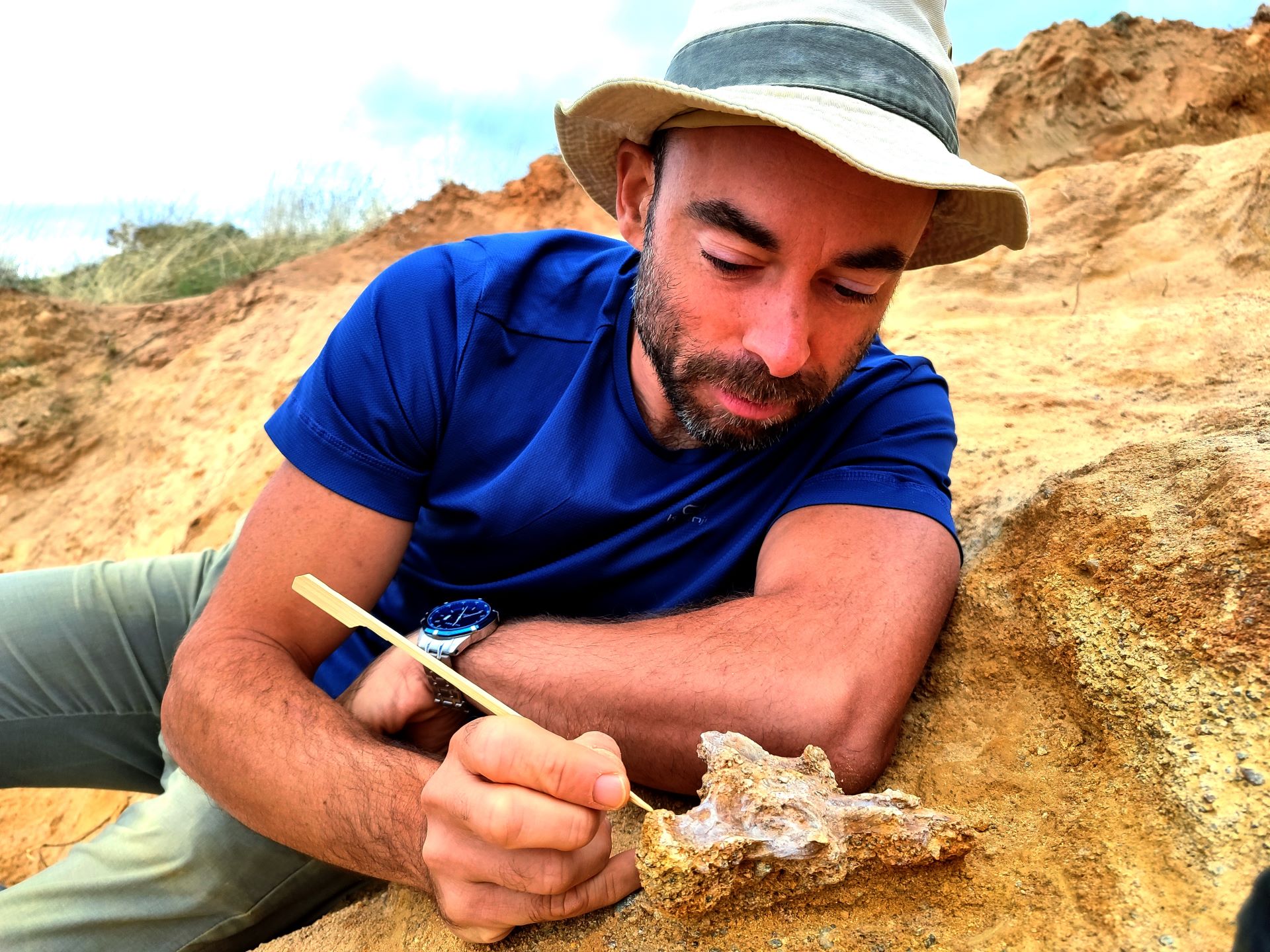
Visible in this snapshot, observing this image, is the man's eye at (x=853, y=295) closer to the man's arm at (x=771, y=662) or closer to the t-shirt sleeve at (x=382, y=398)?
the man's arm at (x=771, y=662)

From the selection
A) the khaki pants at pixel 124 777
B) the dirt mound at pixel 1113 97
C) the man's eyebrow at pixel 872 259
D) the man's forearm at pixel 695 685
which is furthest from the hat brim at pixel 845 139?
the dirt mound at pixel 1113 97

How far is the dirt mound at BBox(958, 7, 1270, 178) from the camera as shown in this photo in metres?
5.10

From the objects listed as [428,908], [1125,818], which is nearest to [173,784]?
[428,908]

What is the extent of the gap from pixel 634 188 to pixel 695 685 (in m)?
1.10

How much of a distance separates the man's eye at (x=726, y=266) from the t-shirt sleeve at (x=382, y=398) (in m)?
0.60

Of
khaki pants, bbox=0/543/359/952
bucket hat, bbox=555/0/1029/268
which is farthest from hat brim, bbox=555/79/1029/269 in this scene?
khaki pants, bbox=0/543/359/952

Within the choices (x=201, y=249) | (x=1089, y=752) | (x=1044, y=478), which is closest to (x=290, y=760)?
(x=1089, y=752)

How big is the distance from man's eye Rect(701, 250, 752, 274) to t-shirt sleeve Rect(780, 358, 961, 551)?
489mm

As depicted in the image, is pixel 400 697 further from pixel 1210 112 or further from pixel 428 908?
pixel 1210 112

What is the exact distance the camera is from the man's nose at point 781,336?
154 centimetres

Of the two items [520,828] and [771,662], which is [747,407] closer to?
[771,662]

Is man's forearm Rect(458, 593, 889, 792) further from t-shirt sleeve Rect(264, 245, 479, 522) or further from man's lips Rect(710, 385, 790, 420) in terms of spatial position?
t-shirt sleeve Rect(264, 245, 479, 522)

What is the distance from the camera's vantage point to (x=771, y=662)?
Result: 1445 mm

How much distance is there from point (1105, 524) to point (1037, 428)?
1181mm
